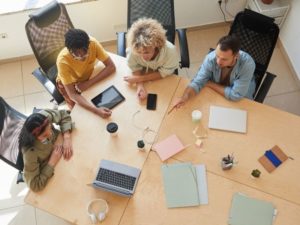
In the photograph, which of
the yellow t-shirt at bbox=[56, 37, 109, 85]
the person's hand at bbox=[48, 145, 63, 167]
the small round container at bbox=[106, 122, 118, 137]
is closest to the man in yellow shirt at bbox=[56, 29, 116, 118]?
the yellow t-shirt at bbox=[56, 37, 109, 85]

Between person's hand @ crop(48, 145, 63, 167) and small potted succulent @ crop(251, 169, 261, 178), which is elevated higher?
small potted succulent @ crop(251, 169, 261, 178)

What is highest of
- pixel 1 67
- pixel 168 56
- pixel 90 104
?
pixel 168 56

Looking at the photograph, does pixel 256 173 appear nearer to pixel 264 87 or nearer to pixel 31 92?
pixel 264 87

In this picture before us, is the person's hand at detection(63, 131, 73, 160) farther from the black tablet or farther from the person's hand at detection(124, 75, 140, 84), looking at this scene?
the person's hand at detection(124, 75, 140, 84)

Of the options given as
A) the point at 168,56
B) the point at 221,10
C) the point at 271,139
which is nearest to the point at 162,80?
the point at 168,56

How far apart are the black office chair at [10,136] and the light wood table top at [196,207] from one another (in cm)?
81

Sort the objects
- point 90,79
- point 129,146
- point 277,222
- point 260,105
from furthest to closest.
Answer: point 90,79, point 260,105, point 129,146, point 277,222

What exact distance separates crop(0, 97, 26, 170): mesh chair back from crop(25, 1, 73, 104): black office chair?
14.3 inches

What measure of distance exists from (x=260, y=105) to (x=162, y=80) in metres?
0.72

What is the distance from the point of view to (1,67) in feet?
11.5

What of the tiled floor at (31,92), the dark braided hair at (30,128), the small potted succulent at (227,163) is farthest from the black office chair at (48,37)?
the small potted succulent at (227,163)

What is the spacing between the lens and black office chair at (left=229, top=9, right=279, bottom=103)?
226 centimetres

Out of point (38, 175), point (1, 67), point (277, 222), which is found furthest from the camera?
point (1, 67)

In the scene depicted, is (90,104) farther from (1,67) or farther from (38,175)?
(1,67)
